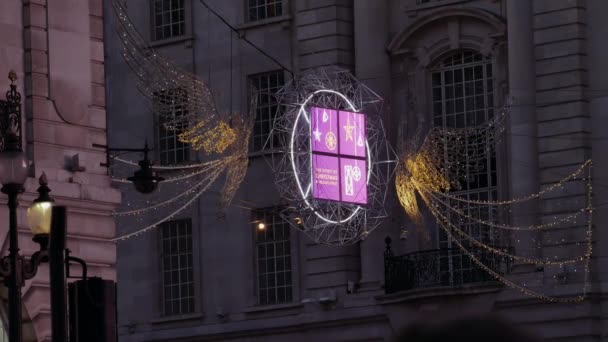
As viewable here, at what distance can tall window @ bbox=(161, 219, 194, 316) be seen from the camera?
42031 mm

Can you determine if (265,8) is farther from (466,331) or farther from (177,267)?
(466,331)

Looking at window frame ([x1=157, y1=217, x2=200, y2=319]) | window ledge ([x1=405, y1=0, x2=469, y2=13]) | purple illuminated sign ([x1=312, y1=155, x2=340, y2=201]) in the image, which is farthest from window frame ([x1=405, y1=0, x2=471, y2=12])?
window frame ([x1=157, y1=217, x2=200, y2=319])

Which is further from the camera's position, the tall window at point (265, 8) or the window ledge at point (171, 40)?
the window ledge at point (171, 40)

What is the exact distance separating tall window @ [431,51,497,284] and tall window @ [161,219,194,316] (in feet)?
21.4

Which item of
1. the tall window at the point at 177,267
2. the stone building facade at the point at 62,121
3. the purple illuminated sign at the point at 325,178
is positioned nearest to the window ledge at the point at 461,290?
the purple illuminated sign at the point at 325,178

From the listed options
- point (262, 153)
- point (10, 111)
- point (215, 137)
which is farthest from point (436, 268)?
point (10, 111)

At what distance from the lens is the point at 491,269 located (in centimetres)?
3722

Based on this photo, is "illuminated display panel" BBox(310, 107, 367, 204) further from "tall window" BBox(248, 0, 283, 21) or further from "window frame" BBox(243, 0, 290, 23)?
"tall window" BBox(248, 0, 283, 21)

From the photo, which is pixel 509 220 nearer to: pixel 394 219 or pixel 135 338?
pixel 394 219

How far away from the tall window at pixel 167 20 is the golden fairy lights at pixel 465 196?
7.22 metres

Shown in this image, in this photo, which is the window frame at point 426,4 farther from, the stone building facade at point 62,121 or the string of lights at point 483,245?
the stone building facade at point 62,121

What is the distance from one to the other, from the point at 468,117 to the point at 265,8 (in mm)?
5693

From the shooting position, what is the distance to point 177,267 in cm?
4203

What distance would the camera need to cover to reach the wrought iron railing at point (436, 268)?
37281 millimetres
